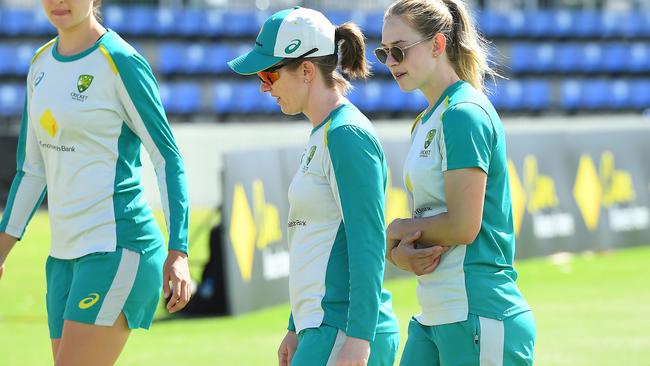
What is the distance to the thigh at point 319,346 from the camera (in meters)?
3.73

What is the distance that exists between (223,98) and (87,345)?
22.9 metres

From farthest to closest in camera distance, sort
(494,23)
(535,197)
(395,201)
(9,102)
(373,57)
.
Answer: (494,23) → (373,57) → (9,102) → (535,197) → (395,201)

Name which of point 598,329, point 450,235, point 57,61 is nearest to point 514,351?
point 450,235

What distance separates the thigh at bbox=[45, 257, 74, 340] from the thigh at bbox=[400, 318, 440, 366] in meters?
1.25

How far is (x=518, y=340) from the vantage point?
391 centimetres

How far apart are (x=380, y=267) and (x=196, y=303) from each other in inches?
308

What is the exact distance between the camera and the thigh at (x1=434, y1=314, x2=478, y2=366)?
12.7 feet

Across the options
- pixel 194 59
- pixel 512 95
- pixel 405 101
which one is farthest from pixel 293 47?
pixel 512 95

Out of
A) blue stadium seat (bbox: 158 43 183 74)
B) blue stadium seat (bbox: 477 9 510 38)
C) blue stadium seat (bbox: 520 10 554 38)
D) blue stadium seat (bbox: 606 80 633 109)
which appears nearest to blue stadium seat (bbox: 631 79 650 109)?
blue stadium seat (bbox: 606 80 633 109)

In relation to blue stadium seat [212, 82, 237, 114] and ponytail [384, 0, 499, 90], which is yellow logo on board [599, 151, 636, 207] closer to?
blue stadium seat [212, 82, 237, 114]

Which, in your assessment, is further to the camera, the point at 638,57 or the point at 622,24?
the point at 638,57

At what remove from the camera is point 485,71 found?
4211mm

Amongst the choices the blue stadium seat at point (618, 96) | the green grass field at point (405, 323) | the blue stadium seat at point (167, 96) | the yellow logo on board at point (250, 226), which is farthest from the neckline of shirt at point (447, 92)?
the blue stadium seat at point (618, 96)

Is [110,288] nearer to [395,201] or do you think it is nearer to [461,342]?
[461,342]
